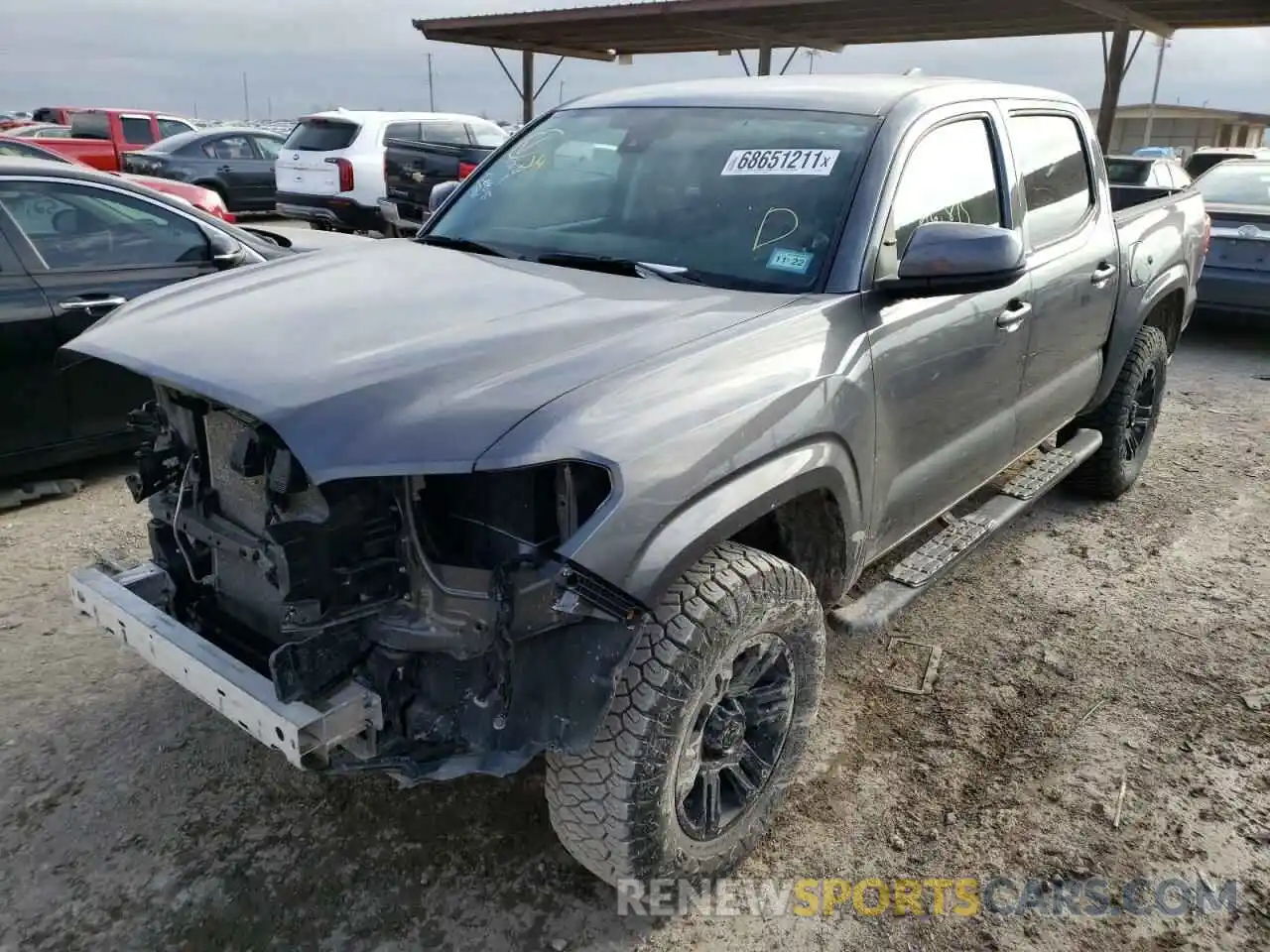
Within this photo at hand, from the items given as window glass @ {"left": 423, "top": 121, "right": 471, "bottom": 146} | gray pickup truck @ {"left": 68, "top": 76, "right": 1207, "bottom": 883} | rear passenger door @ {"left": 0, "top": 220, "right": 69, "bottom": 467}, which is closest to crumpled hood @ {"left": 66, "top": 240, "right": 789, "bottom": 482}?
gray pickup truck @ {"left": 68, "top": 76, "right": 1207, "bottom": 883}

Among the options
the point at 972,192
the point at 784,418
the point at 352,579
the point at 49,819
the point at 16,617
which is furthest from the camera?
the point at 16,617

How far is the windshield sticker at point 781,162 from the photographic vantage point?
9.76ft

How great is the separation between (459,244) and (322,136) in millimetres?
11940

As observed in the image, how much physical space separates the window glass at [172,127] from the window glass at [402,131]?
8.10m

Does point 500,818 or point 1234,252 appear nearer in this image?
point 500,818

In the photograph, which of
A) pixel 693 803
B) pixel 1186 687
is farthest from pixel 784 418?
pixel 1186 687

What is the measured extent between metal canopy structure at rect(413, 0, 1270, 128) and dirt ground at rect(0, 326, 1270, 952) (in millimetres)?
11427

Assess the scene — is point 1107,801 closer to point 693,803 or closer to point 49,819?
point 693,803

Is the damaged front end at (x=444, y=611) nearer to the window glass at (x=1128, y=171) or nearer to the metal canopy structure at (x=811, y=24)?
the window glass at (x=1128, y=171)

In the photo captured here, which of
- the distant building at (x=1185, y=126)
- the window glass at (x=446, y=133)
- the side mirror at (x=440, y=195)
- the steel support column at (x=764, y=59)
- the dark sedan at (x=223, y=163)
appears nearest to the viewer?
the side mirror at (x=440, y=195)

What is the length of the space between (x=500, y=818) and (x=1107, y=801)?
5.79 feet

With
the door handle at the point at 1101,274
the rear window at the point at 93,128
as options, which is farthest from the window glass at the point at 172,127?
the door handle at the point at 1101,274

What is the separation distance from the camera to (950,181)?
3260 millimetres

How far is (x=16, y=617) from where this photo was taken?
12.4 ft
